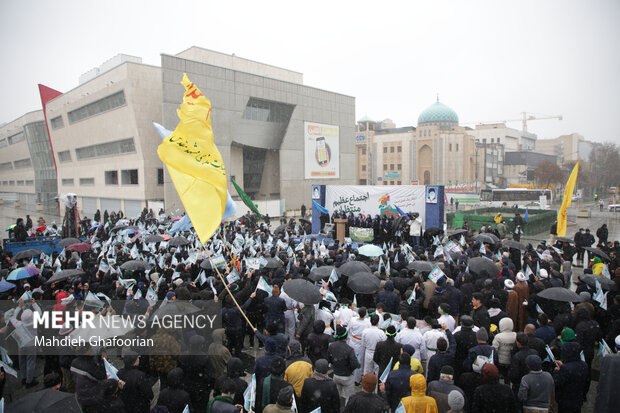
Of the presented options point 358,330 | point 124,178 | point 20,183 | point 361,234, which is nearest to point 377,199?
point 361,234

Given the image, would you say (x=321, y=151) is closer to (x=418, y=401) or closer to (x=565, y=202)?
(x=565, y=202)

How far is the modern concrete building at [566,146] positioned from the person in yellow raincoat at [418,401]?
15044 cm

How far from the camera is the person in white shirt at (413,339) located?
17.8ft

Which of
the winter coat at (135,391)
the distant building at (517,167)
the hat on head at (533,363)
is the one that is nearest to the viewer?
the winter coat at (135,391)

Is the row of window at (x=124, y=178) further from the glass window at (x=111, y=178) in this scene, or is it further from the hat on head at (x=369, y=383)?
the hat on head at (x=369, y=383)

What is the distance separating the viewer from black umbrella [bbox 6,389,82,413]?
311cm

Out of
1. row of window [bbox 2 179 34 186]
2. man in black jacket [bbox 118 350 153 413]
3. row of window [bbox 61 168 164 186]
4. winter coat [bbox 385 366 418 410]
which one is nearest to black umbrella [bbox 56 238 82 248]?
man in black jacket [bbox 118 350 153 413]

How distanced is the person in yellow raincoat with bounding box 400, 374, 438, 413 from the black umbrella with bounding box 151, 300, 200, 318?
370cm

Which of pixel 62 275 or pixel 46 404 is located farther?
pixel 62 275

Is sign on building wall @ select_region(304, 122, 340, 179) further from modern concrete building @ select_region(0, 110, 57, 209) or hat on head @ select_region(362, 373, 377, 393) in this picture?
hat on head @ select_region(362, 373, 377, 393)

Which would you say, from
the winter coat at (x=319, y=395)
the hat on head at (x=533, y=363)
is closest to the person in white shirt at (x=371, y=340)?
the winter coat at (x=319, y=395)

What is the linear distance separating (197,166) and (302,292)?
119 inches

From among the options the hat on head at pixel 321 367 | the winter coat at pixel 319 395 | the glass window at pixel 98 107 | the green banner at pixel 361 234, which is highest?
the glass window at pixel 98 107

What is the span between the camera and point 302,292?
639cm
